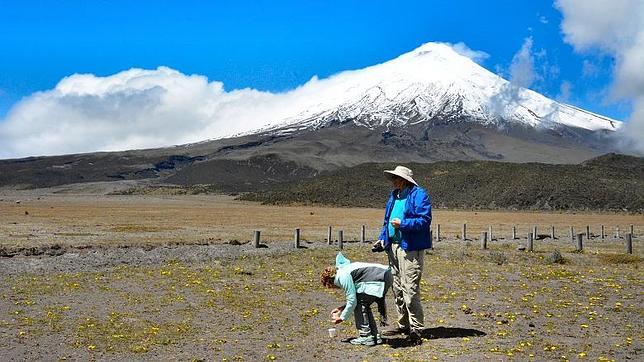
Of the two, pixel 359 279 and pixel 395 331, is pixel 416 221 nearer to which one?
pixel 359 279

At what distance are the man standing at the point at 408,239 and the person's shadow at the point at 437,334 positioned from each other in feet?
0.52

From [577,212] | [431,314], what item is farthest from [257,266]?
[577,212]

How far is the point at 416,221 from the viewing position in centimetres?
935

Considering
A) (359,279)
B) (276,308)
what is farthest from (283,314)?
(359,279)

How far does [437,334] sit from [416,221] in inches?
87.2

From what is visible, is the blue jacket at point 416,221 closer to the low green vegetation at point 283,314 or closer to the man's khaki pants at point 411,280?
the man's khaki pants at point 411,280

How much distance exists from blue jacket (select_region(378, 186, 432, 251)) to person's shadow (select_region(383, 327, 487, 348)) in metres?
1.44

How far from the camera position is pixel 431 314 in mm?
12336

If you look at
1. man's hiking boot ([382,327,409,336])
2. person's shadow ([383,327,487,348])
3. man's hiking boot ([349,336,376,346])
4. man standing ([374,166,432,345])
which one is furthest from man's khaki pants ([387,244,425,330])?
man's hiking boot ([349,336,376,346])

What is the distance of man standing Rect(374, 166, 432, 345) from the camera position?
9.44 meters

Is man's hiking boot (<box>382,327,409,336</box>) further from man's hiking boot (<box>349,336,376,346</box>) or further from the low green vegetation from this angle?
man's hiking boot (<box>349,336,376,346</box>)

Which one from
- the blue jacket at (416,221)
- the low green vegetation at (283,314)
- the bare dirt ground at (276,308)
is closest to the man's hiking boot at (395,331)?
the bare dirt ground at (276,308)

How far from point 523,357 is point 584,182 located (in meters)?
105

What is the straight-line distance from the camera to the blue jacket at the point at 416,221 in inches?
369
